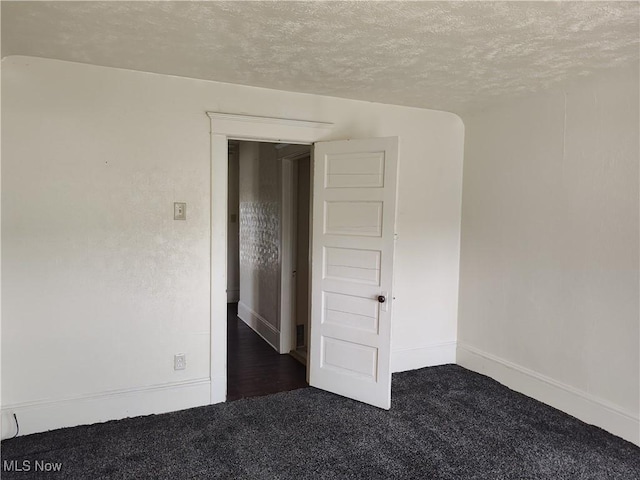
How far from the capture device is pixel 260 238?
17.0 feet

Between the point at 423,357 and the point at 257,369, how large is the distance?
1.64 m

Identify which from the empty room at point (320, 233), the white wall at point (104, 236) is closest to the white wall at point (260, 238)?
the empty room at point (320, 233)

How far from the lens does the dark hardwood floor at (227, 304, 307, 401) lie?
355 cm

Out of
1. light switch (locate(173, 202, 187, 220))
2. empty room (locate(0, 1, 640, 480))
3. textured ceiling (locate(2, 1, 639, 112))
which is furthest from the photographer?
light switch (locate(173, 202, 187, 220))

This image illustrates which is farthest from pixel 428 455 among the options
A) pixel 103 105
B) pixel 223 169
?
pixel 103 105

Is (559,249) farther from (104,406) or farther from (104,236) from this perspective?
(104,406)

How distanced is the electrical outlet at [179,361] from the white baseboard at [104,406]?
12cm

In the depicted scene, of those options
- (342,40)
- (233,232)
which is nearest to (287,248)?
(342,40)

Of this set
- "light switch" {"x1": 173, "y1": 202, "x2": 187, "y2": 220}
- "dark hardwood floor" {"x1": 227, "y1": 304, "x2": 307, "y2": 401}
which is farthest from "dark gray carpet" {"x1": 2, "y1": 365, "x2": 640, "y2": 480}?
"light switch" {"x1": 173, "y1": 202, "x2": 187, "y2": 220}

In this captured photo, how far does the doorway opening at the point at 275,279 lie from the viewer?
12.8ft

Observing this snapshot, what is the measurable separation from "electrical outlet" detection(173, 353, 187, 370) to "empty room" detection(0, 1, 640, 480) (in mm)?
18

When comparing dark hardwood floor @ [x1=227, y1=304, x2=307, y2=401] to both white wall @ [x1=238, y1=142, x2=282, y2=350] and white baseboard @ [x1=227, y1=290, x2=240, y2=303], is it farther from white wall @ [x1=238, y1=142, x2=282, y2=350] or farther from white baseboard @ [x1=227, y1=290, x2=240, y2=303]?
white baseboard @ [x1=227, y1=290, x2=240, y2=303]

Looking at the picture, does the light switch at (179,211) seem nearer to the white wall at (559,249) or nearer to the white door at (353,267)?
the white door at (353,267)

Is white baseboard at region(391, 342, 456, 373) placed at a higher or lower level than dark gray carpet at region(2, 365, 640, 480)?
higher
